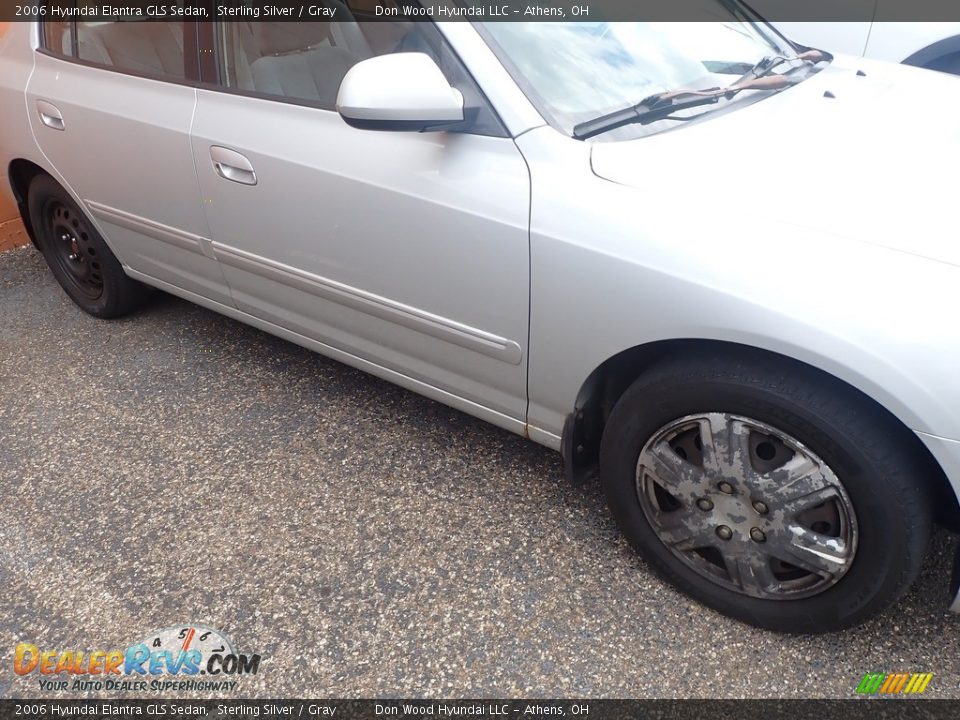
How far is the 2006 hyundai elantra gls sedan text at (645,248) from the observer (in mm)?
1614

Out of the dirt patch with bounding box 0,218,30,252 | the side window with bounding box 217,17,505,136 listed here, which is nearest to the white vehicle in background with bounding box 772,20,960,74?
the side window with bounding box 217,17,505,136

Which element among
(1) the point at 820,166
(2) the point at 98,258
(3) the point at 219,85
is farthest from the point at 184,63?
(1) the point at 820,166

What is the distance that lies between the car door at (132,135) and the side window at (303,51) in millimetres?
176

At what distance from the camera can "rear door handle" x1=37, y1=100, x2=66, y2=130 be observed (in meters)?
3.02

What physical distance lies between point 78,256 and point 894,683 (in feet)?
11.2

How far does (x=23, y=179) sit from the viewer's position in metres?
3.54

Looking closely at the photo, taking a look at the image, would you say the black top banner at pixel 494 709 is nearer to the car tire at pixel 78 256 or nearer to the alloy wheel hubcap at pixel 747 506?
the alloy wheel hubcap at pixel 747 506

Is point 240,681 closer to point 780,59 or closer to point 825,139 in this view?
point 825,139

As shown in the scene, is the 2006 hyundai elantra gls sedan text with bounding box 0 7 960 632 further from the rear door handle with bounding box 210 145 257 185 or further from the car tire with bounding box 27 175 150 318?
the car tire with bounding box 27 175 150 318

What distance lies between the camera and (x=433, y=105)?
6.19ft

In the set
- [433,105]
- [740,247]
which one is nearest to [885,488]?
[740,247]

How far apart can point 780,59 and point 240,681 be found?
7.44 feet

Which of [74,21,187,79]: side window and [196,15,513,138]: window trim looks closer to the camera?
[196,15,513,138]: window trim

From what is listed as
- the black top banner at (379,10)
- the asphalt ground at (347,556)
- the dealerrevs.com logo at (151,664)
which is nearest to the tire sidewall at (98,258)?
the asphalt ground at (347,556)
